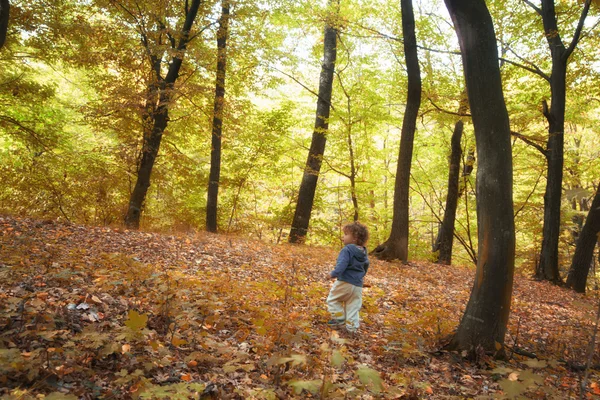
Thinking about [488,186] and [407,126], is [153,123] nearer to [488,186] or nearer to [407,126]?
[407,126]

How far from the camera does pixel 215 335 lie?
407 cm

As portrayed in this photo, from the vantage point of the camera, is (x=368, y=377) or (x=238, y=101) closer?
(x=368, y=377)

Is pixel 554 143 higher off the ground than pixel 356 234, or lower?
higher

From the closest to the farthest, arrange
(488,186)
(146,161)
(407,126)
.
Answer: (488,186)
(146,161)
(407,126)

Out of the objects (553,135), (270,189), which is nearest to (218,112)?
(270,189)

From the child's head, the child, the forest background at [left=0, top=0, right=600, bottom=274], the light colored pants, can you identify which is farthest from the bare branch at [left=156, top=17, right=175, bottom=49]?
the light colored pants

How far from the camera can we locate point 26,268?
4766mm

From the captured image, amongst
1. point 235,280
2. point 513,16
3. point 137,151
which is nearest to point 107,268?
point 235,280

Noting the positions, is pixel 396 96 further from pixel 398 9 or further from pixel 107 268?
pixel 107 268

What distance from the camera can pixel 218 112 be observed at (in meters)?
11.6

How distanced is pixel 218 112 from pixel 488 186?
9.11 metres

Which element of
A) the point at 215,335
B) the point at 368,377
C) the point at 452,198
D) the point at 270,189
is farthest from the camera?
the point at 270,189

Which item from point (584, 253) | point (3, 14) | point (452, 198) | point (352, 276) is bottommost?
point (352, 276)

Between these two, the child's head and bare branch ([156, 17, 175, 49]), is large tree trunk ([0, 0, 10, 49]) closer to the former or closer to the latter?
bare branch ([156, 17, 175, 49])
